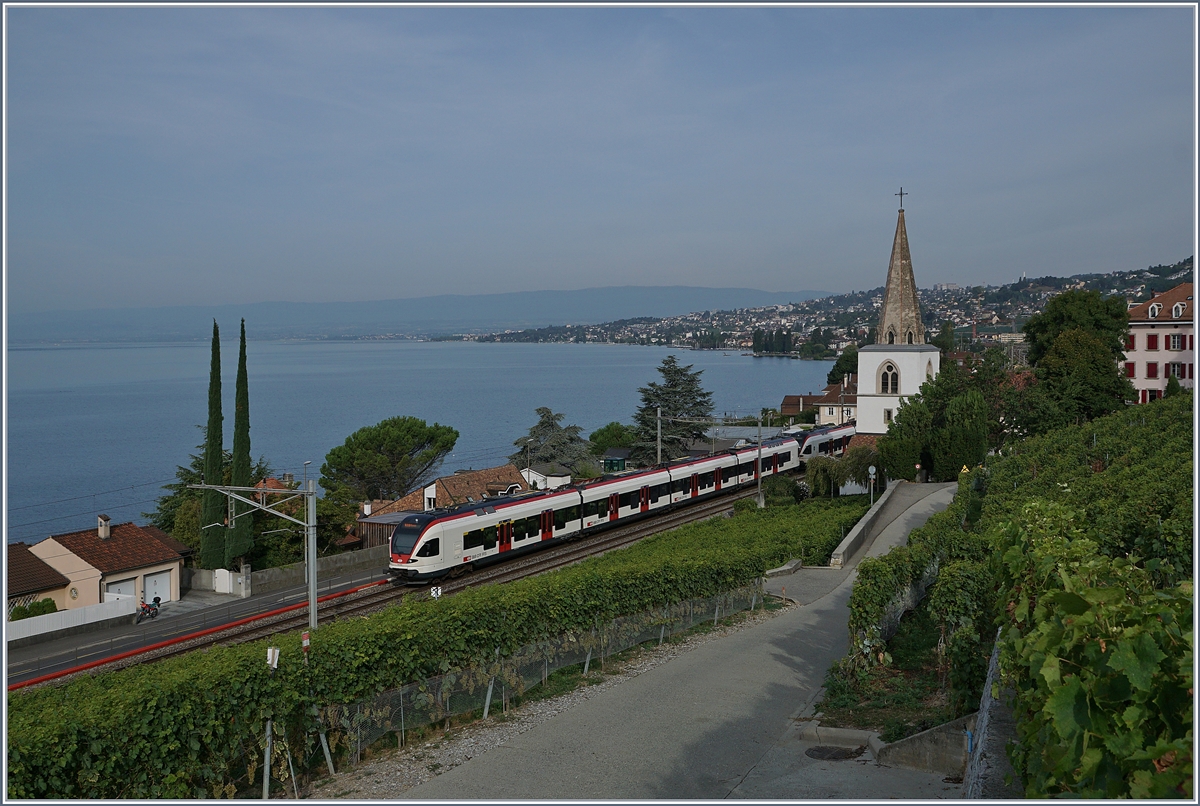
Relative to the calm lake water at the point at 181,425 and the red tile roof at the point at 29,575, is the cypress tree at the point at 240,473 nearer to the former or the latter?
the red tile roof at the point at 29,575

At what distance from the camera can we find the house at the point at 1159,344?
6075 cm

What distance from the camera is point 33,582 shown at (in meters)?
28.3

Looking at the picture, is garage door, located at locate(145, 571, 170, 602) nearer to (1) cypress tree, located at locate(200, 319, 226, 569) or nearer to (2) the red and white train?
(1) cypress tree, located at locate(200, 319, 226, 569)

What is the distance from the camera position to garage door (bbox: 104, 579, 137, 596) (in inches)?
1177

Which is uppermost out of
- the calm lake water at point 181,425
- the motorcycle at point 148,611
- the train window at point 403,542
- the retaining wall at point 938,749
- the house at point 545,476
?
the retaining wall at point 938,749

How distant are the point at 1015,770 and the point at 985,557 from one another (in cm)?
1012

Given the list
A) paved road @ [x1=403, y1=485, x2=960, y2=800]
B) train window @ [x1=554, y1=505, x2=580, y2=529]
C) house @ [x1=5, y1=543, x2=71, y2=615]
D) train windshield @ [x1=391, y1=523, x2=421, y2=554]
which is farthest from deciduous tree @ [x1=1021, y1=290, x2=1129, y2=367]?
house @ [x1=5, y1=543, x2=71, y2=615]

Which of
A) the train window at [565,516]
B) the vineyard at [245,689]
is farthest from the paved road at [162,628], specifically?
the vineyard at [245,689]

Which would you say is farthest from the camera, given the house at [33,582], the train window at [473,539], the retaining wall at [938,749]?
the house at [33,582]

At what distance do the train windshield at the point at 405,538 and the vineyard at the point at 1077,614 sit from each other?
13295 mm

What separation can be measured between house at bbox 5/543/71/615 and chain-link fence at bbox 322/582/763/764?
19538 mm

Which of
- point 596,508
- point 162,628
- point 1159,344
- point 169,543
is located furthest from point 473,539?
point 1159,344

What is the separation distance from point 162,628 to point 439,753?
17122mm

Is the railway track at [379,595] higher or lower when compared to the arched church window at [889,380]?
lower
